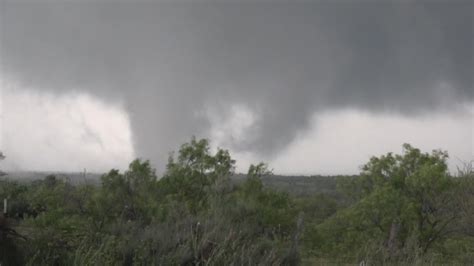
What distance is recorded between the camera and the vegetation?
8.85 m

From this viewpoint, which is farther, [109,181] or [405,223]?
[405,223]

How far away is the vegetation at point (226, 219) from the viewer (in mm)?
8852

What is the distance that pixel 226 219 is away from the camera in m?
11.8

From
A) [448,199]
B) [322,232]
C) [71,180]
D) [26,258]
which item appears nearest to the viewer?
[26,258]

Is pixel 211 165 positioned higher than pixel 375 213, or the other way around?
pixel 211 165

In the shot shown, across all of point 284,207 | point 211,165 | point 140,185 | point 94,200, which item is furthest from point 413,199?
point 94,200

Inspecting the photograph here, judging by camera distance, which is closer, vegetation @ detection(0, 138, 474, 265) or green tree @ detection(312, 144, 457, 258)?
vegetation @ detection(0, 138, 474, 265)

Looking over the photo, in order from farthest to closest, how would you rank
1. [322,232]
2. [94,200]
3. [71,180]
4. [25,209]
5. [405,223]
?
[322,232], [405,223], [71,180], [94,200], [25,209]

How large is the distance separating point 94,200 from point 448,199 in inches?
947

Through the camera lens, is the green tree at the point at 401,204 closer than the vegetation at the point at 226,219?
No

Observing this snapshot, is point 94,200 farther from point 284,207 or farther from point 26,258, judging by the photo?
point 26,258

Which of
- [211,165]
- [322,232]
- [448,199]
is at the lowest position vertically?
[322,232]

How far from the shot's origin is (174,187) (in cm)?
3538

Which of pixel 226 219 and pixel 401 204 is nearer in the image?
pixel 226 219
